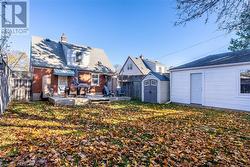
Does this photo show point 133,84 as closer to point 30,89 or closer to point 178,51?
point 30,89

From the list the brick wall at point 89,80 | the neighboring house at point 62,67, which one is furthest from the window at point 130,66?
the brick wall at point 89,80

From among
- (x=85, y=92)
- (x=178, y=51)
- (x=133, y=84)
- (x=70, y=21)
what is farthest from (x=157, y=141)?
(x=178, y=51)

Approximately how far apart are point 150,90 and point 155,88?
55 centimetres

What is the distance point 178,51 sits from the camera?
38812mm

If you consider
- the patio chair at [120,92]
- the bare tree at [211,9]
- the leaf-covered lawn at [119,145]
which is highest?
the bare tree at [211,9]

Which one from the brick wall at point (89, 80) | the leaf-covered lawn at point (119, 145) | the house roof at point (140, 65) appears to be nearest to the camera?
the leaf-covered lawn at point (119, 145)

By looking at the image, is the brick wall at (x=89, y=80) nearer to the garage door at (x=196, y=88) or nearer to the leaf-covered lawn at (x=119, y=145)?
the garage door at (x=196, y=88)

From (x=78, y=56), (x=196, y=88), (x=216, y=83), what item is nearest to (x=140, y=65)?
(x=78, y=56)

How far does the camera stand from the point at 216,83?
41.0 ft

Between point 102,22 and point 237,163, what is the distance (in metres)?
20.2

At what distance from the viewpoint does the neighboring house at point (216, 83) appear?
11125 millimetres

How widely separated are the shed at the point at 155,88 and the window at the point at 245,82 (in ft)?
18.8

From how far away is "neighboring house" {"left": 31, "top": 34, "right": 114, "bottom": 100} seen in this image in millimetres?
16406

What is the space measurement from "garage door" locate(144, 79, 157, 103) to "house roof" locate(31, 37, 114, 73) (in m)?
6.66
